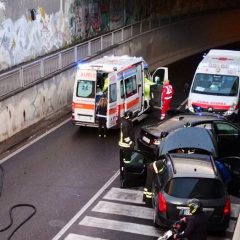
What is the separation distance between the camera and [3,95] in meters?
18.5

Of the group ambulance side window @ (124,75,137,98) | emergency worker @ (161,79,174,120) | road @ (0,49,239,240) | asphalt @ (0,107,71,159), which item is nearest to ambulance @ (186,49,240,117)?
emergency worker @ (161,79,174,120)

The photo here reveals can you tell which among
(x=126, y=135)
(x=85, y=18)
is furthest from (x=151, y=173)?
(x=85, y=18)

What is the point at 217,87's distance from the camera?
20719 mm

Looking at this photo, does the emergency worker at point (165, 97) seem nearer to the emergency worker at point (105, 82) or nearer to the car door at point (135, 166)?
the emergency worker at point (105, 82)

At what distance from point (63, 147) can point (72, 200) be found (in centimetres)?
449

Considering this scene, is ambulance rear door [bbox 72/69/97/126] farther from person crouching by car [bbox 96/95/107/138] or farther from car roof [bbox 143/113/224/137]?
car roof [bbox 143/113/224/137]

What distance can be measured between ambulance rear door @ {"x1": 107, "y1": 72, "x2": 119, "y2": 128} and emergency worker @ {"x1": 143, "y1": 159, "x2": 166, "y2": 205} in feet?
19.0

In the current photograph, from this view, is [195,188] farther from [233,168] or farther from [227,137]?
[227,137]

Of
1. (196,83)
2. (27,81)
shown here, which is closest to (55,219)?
(27,81)

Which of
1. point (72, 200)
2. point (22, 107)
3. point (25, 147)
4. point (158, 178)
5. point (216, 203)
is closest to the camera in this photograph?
point (216, 203)

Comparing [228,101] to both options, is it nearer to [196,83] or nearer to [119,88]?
[196,83]

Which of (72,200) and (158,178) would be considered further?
(72,200)

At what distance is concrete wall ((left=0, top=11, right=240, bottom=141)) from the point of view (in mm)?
19141

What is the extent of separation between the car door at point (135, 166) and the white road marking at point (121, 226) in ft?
4.60
